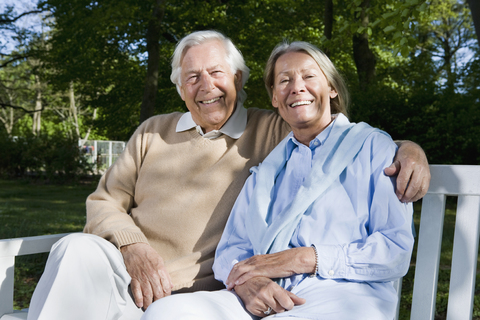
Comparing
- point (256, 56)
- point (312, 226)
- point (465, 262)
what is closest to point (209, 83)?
point (312, 226)

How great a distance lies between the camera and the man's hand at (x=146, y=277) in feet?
7.87

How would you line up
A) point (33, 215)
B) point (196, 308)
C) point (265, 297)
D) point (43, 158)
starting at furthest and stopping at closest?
point (43, 158)
point (33, 215)
point (265, 297)
point (196, 308)

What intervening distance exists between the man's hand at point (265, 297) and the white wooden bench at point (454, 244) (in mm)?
589

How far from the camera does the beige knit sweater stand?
2.57 m

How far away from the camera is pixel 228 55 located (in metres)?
2.86

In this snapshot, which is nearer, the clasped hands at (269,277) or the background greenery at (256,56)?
the clasped hands at (269,277)

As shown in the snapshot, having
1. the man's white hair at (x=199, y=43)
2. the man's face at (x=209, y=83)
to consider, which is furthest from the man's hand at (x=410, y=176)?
the man's white hair at (x=199, y=43)

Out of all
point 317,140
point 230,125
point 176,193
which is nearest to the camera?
point 317,140

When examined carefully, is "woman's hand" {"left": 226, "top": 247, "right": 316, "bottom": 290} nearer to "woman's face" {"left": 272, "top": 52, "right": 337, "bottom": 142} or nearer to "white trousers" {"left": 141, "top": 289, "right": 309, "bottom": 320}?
"white trousers" {"left": 141, "top": 289, "right": 309, "bottom": 320}

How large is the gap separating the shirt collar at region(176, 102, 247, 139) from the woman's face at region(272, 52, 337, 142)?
1.44 ft

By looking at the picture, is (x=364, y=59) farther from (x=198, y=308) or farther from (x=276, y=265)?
(x=198, y=308)

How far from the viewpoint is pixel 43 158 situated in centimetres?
1780

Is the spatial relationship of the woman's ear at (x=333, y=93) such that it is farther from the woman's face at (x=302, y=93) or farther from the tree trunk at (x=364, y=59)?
the tree trunk at (x=364, y=59)

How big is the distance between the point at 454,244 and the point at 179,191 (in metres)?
1.48
